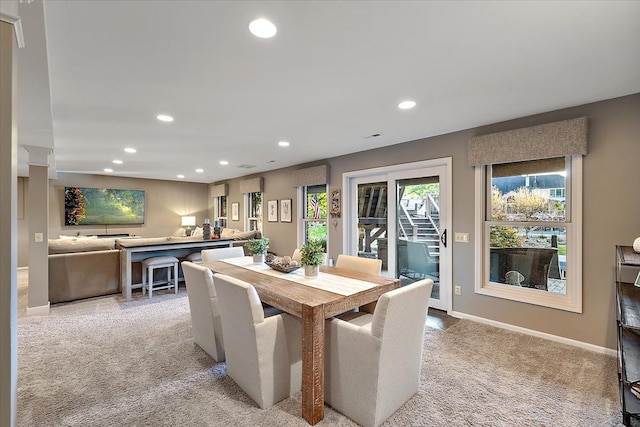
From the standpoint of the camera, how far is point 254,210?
7.34m

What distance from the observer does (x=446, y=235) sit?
370 centimetres

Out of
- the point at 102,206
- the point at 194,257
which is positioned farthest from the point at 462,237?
the point at 102,206

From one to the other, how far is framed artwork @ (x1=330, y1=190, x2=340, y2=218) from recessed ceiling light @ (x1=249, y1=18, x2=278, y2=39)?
11.3ft

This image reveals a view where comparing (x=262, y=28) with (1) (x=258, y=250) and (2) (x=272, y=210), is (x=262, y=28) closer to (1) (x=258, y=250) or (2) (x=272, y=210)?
(1) (x=258, y=250)

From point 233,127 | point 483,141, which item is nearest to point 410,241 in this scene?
point 483,141

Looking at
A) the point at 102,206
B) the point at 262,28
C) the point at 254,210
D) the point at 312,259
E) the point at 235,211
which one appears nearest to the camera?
the point at 262,28

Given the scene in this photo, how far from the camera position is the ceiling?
4.85 feet

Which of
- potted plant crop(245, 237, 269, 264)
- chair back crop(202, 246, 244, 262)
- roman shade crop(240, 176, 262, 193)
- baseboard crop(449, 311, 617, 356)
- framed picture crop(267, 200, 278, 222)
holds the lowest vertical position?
baseboard crop(449, 311, 617, 356)

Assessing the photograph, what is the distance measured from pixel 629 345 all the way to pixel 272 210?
5.60 metres

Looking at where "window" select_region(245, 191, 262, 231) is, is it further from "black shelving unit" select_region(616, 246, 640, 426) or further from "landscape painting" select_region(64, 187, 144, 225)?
"black shelving unit" select_region(616, 246, 640, 426)

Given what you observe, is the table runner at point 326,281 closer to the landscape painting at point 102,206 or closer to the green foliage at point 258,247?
the green foliage at point 258,247

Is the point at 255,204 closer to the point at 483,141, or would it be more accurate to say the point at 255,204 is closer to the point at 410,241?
the point at 410,241

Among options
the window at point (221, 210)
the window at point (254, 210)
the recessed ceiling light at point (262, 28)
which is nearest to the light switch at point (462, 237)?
the recessed ceiling light at point (262, 28)

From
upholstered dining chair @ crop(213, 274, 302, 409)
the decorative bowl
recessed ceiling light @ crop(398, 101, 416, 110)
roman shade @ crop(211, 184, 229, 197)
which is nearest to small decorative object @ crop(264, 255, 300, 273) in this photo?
the decorative bowl
